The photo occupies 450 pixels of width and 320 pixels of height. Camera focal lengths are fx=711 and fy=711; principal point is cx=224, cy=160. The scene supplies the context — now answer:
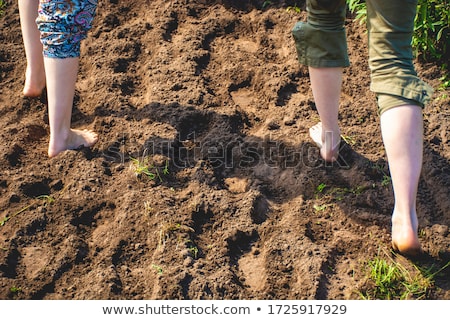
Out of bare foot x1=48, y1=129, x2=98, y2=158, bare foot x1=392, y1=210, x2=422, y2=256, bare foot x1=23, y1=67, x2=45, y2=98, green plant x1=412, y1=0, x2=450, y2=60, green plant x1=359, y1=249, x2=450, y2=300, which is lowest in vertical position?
green plant x1=359, y1=249, x2=450, y2=300

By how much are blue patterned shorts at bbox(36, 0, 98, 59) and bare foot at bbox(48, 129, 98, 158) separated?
506 mm

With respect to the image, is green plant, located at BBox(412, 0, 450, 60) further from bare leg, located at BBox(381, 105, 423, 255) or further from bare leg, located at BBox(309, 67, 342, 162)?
bare leg, located at BBox(381, 105, 423, 255)

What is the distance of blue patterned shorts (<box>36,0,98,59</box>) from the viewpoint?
3463mm

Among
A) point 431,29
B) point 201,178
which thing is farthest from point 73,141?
point 431,29

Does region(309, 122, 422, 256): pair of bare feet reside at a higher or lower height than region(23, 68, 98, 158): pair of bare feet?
lower

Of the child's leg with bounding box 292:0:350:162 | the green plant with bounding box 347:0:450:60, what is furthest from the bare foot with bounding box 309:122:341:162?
the green plant with bounding box 347:0:450:60

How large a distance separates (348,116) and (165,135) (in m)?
1.06

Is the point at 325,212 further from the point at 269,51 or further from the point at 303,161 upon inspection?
the point at 269,51

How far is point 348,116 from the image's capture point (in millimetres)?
4121

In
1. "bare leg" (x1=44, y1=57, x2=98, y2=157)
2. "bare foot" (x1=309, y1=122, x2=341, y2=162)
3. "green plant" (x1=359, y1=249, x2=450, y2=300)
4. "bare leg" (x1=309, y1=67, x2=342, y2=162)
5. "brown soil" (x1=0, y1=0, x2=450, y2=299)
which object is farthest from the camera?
"bare foot" (x1=309, y1=122, x2=341, y2=162)

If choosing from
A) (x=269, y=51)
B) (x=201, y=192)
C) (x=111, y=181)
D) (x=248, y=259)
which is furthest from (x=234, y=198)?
(x=269, y=51)

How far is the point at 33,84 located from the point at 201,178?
4.24 ft

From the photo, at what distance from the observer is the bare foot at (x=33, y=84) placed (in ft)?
14.0

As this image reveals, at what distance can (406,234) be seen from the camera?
313 cm
